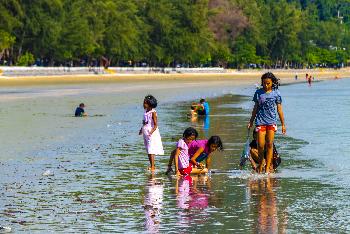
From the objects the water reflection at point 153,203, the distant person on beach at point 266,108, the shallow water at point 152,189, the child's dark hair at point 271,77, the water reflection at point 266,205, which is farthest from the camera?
the distant person on beach at point 266,108

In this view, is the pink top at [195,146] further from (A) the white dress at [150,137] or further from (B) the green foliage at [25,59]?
(B) the green foliage at [25,59]

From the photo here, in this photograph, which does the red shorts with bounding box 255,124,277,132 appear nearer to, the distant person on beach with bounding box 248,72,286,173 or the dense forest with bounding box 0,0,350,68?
the distant person on beach with bounding box 248,72,286,173

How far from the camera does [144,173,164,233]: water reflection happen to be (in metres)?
12.3

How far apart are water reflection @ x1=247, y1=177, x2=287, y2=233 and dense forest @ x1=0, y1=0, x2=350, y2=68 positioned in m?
80.7

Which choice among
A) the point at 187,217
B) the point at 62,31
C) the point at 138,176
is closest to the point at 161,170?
the point at 138,176

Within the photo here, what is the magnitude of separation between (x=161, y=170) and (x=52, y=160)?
280 centimetres

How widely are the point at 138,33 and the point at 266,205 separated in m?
118

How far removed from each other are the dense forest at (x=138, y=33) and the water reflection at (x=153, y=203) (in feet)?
263

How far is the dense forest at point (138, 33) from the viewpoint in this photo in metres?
104

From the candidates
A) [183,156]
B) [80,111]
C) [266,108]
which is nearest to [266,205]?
[266,108]

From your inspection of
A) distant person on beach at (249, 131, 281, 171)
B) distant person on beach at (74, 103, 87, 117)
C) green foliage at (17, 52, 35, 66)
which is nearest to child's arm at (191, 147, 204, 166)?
distant person on beach at (249, 131, 281, 171)

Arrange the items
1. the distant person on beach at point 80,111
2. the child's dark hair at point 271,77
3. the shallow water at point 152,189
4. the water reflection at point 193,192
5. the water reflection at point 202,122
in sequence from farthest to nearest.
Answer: the distant person on beach at point 80,111
the water reflection at point 202,122
the child's dark hair at point 271,77
the water reflection at point 193,192
the shallow water at point 152,189

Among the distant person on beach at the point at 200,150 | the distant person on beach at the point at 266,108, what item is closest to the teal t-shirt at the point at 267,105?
the distant person on beach at the point at 266,108

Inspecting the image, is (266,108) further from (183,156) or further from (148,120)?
(148,120)
